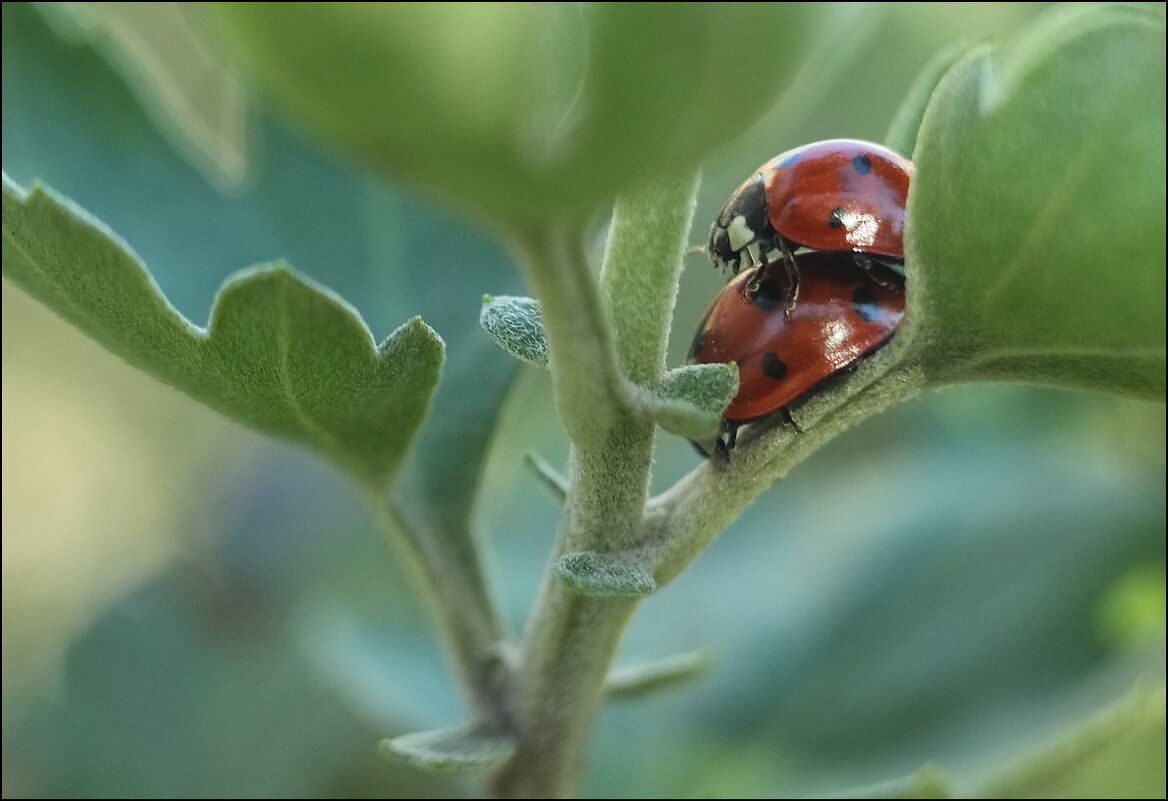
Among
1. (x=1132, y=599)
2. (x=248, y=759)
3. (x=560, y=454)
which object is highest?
(x=560, y=454)

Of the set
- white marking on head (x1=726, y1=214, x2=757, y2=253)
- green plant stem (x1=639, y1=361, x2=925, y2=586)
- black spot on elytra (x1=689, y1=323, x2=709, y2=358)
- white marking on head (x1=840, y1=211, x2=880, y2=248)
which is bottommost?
green plant stem (x1=639, y1=361, x2=925, y2=586)

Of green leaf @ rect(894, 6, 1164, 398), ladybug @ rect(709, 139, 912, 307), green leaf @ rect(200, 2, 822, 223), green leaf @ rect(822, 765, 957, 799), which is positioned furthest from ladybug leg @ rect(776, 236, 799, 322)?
green leaf @ rect(200, 2, 822, 223)

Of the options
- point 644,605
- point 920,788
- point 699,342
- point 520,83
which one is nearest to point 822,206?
point 699,342

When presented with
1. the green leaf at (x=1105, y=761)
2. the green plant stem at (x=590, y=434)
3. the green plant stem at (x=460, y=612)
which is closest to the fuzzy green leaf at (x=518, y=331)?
the green plant stem at (x=590, y=434)

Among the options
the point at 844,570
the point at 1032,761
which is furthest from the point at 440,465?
the point at 844,570

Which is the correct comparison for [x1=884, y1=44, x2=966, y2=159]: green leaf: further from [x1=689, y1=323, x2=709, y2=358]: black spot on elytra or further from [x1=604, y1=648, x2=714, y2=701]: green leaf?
[x1=604, y1=648, x2=714, y2=701]: green leaf

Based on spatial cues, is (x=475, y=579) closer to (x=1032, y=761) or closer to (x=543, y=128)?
(x=1032, y=761)

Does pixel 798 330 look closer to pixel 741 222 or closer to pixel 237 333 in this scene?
pixel 741 222

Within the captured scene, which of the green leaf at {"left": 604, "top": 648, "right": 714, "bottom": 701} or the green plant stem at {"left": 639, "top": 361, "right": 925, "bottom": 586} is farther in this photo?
the green leaf at {"left": 604, "top": 648, "right": 714, "bottom": 701}
